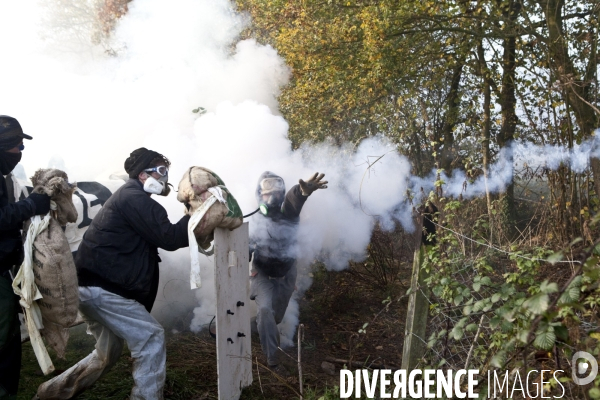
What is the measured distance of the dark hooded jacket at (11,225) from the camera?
12.5 ft

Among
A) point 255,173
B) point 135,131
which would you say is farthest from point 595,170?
point 135,131

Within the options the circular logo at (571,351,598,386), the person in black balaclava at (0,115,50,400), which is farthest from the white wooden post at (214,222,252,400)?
the circular logo at (571,351,598,386)

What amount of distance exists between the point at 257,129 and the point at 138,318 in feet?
12.4

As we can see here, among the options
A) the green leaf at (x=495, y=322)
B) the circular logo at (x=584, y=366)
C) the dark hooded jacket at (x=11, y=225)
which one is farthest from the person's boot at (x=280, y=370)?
the circular logo at (x=584, y=366)

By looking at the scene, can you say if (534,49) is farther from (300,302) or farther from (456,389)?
(456,389)

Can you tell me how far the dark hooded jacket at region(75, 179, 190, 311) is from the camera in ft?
13.6

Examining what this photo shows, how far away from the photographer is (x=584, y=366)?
9.11ft

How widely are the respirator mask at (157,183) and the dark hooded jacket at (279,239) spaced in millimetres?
1751

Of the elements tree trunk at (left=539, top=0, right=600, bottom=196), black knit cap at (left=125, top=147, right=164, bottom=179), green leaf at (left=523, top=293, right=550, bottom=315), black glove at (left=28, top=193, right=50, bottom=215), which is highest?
tree trunk at (left=539, top=0, right=600, bottom=196)

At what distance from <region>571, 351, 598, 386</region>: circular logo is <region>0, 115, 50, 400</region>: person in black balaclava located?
344 cm

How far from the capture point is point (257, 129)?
24.5 feet

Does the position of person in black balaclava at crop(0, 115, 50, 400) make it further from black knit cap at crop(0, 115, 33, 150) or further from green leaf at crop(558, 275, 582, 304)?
green leaf at crop(558, 275, 582, 304)

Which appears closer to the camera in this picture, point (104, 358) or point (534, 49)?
point (104, 358)

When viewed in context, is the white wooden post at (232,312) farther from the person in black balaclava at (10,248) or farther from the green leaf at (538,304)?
the green leaf at (538,304)
